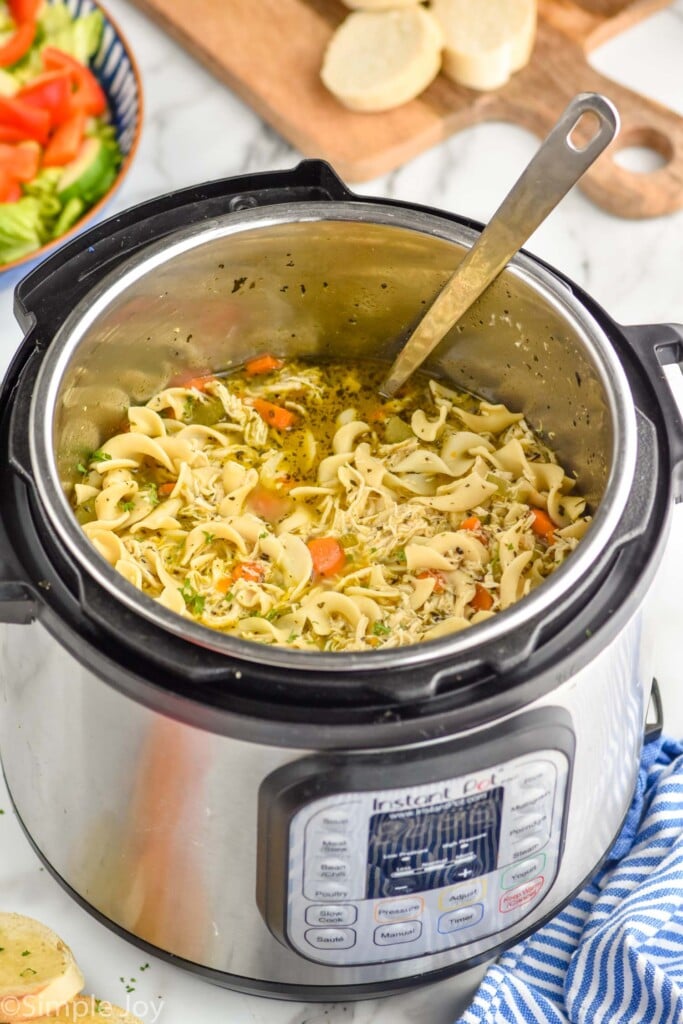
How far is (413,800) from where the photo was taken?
6.08 feet

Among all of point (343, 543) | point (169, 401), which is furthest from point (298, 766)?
point (169, 401)

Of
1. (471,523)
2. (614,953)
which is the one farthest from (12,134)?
(614,953)

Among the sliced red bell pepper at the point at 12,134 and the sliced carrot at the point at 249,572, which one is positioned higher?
the sliced red bell pepper at the point at 12,134

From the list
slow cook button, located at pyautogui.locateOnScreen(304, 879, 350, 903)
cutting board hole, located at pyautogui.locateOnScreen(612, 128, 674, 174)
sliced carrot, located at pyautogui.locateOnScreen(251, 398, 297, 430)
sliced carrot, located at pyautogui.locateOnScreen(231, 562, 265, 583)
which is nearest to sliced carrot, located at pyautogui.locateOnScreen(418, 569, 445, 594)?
sliced carrot, located at pyautogui.locateOnScreen(231, 562, 265, 583)

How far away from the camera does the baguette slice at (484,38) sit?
366 cm

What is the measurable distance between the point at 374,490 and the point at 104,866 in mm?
896

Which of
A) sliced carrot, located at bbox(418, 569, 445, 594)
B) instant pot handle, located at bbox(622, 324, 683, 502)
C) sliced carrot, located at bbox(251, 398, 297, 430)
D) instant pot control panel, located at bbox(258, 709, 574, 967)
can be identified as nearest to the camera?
instant pot control panel, located at bbox(258, 709, 574, 967)

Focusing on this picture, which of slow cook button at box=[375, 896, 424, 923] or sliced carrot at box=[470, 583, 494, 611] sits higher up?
sliced carrot at box=[470, 583, 494, 611]

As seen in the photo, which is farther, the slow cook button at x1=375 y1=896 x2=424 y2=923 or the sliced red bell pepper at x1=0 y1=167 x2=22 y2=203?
the sliced red bell pepper at x1=0 y1=167 x2=22 y2=203

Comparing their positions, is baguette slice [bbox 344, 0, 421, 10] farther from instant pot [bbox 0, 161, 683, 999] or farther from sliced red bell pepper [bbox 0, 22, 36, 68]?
instant pot [bbox 0, 161, 683, 999]

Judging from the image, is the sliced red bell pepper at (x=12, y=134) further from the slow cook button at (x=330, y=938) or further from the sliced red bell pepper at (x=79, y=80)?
the slow cook button at (x=330, y=938)

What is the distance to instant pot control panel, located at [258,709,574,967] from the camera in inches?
72.0

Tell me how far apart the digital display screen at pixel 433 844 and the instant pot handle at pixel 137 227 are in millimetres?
1027

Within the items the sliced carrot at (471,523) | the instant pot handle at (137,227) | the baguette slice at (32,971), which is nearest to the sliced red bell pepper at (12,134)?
the instant pot handle at (137,227)
